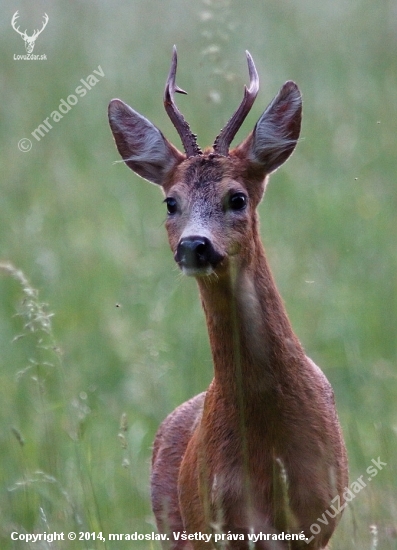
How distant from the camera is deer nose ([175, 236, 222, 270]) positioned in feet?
20.4

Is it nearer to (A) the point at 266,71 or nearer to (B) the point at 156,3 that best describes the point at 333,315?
(A) the point at 266,71

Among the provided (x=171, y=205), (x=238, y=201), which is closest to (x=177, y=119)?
(x=171, y=205)

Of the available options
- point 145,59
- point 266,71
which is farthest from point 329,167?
point 145,59

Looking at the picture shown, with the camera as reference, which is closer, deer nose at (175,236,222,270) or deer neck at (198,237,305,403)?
deer nose at (175,236,222,270)

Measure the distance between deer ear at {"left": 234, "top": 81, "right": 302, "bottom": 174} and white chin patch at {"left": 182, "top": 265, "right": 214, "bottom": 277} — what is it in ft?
3.44

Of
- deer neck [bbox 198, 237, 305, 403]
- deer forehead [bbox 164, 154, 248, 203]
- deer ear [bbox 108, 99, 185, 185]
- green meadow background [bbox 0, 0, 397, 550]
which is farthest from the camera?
green meadow background [bbox 0, 0, 397, 550]

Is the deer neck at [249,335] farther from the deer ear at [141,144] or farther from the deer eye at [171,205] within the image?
the deer ear at [141,144]

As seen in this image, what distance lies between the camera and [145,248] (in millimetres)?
9688

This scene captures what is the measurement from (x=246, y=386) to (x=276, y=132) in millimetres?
1426

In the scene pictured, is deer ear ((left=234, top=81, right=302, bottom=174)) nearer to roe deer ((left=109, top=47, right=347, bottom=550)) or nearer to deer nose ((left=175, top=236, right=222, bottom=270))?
roe deer ((left=109, top=47, right=347, bottom=550))

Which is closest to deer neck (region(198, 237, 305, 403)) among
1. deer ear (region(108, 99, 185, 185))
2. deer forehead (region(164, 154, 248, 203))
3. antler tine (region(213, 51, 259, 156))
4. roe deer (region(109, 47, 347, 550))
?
roe deer (region(109, 47, 347, 550))

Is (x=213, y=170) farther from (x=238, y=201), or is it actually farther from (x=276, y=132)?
(x=276, y=132)

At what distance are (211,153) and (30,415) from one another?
3467 millimetres

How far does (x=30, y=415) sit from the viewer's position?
32.3 ft
